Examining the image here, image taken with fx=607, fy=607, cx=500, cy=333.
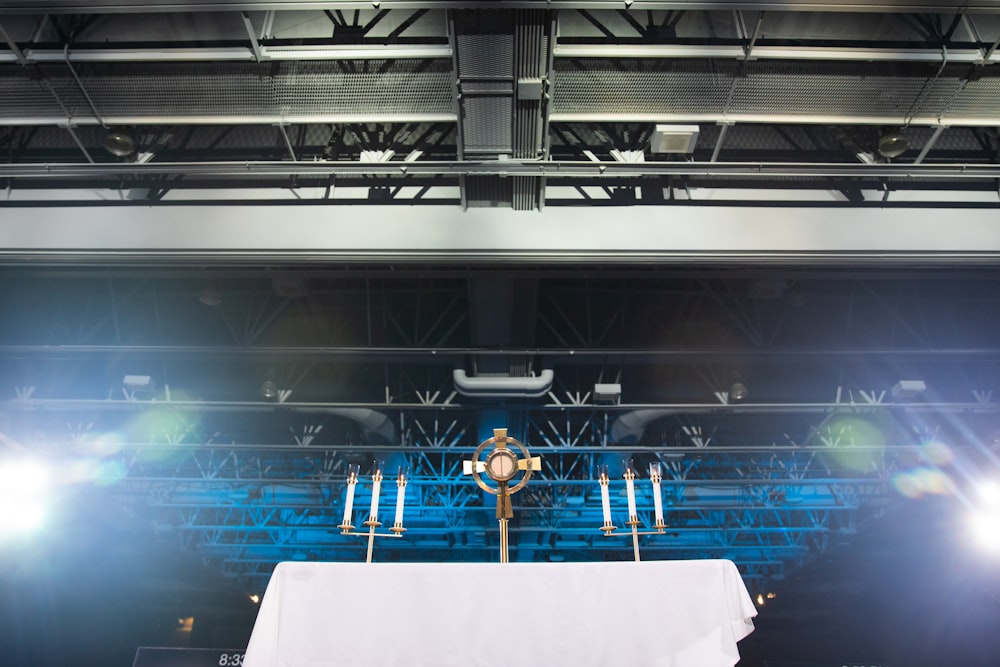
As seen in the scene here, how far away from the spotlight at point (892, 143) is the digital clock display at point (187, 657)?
576 inches

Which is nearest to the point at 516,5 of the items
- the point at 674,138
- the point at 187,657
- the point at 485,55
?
the point at 485,55

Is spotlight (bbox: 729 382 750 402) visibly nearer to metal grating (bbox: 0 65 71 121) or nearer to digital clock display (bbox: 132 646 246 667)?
metal grating (bbox: 0 65 71 121)

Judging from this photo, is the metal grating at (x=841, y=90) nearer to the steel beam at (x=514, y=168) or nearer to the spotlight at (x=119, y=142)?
the steel beam at (x=514, y=168)

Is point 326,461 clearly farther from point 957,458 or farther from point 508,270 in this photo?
point 957,458

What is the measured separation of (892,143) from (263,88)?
5420mm

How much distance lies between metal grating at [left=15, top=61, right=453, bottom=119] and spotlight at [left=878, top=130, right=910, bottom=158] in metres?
3.85

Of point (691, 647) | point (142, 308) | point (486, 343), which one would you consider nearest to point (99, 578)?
point (142, 308)

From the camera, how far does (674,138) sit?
510 centimetres

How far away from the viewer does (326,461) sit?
36.5 feet

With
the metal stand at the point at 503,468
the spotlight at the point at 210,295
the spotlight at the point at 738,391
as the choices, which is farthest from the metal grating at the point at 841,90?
the spotlight at the point at 210,295

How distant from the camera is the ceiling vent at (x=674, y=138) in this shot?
16.5 feet

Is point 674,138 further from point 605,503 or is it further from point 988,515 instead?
point 988,515

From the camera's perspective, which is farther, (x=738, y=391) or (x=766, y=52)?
(x=738, y=391)

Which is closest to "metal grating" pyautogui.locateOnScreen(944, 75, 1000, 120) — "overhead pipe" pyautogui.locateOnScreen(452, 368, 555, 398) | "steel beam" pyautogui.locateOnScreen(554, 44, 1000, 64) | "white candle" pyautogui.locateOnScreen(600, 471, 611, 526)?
"steel beam" pyautogui.locateOnScreen(554, 44, 1000, 64)
